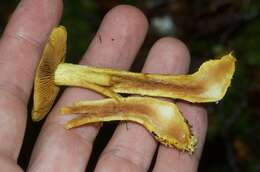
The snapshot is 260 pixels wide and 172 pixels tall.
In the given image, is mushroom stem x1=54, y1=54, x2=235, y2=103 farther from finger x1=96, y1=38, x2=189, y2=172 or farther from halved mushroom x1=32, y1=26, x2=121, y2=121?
finger x1=96, y1=38, x2=189, y2=172

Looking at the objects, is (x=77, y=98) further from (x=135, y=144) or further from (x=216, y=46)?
(x=216, y=46)

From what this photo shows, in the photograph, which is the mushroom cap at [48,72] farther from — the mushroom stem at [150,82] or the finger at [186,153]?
the finger at [186,153]

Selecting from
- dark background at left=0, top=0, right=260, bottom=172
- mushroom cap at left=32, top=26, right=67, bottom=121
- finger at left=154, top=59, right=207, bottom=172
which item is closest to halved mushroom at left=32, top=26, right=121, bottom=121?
mushroom cap at left=32, top=26, right=67, bottom=121

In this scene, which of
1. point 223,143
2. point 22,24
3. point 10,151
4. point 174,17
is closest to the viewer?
point 10,151

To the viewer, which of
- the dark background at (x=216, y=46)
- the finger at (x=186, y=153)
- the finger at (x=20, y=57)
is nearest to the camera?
the finger at (x=20, y=57)

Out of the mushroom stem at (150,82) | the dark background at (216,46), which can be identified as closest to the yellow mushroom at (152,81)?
the mushroom stem at (150,82)

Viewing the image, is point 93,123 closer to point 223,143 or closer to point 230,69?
point 230,69

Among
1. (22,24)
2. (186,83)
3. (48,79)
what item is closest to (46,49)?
(48,79)
